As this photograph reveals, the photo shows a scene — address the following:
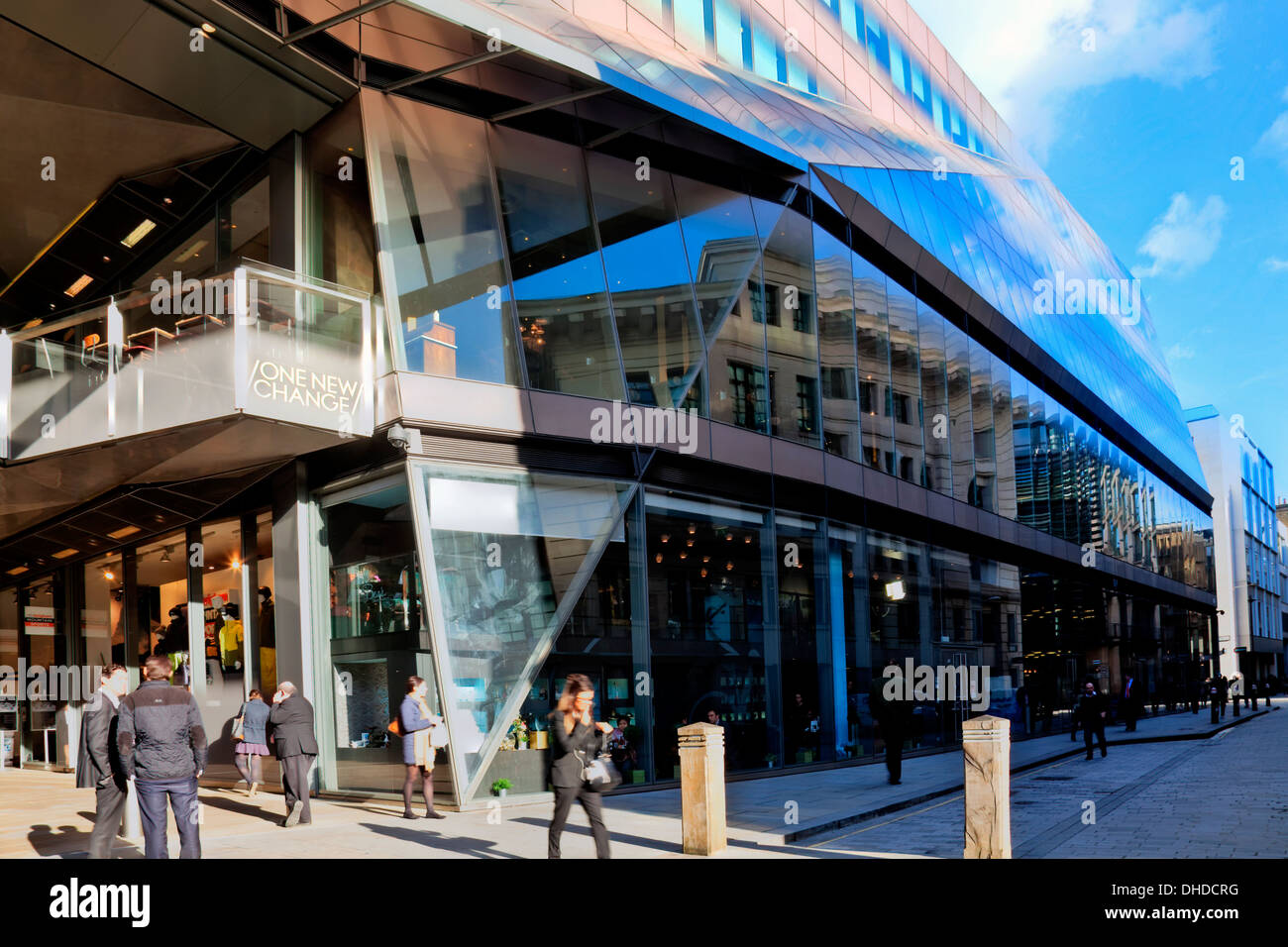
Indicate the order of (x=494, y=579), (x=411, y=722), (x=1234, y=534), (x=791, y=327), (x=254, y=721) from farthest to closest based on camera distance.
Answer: (x=1234, y=534), (x=791, y=327), (x=254, y=721), (x=494, y=579), (x=411, y=722)

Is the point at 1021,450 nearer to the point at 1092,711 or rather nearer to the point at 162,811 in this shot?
the point at 1092,711

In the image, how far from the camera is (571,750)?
9320mm

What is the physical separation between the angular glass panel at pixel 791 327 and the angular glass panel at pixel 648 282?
2.50m

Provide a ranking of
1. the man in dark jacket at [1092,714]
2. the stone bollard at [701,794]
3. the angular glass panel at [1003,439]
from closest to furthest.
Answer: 1. the stone bollard at [701,794]
2. the man in dark jacket at [1092,714]
3. the angular glass panel at [1003,439]

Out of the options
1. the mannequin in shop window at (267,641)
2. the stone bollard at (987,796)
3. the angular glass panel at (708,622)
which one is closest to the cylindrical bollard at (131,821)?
the mannequin in shop window at (267,641)

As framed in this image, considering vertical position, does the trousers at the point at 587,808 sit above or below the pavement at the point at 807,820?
above

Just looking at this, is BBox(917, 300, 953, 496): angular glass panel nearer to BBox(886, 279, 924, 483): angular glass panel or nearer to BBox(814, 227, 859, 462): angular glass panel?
BBox(886, 279, 924, 483): angular glass panel

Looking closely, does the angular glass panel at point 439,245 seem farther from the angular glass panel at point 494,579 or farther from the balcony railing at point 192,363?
the angular glass panel at point 494,579

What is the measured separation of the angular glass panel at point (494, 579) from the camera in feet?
48.5

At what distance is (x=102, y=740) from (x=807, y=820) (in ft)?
24.7

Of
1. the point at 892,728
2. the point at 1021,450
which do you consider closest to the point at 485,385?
the point at 892,728
